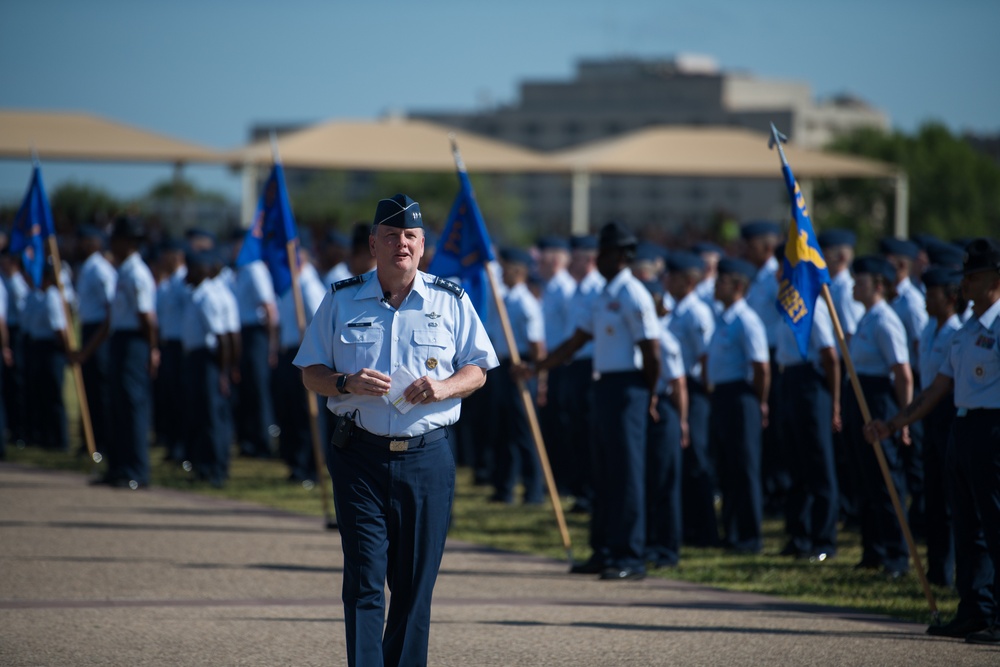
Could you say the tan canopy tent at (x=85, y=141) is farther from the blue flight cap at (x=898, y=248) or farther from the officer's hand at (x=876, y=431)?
the officer's hand at (x=876, y=431)

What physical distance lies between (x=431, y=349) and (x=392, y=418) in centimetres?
38

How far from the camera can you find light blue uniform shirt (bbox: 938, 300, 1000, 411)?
8156mm

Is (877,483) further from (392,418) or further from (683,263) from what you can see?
(392,418)

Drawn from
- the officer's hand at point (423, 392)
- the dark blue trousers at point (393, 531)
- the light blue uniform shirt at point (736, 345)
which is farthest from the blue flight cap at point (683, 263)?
the officer's hand at point (423, 392)

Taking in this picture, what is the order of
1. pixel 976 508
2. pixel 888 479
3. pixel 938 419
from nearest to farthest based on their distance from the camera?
pixel 976 508
pixel 888 479
pixel 938 419

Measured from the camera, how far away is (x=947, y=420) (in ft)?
31.9

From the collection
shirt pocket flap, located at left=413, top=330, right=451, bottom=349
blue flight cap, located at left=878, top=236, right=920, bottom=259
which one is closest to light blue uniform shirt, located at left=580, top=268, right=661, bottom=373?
blue flight cap, located at left=878, top=236, right=920, bottom=259

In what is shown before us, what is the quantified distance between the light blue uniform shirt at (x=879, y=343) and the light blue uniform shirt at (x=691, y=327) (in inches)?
55.8

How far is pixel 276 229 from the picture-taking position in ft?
41.3

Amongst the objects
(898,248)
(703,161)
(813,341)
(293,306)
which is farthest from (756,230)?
(703,161)

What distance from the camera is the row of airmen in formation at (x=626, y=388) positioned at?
1044cm

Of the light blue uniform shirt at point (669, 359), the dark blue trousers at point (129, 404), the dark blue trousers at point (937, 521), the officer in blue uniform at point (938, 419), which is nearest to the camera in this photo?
the officer in blue uniform at point (938, 419)

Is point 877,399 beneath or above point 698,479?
above

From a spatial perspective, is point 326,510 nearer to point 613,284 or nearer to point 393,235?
point 613,284
